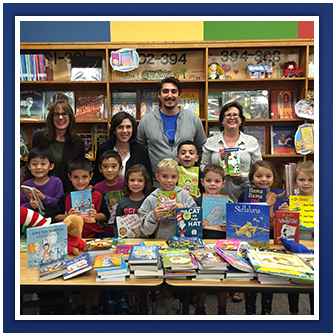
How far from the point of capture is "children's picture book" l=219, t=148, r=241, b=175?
8.45ft

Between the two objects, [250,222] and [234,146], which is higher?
[234,146]

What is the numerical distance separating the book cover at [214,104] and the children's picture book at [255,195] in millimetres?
2277

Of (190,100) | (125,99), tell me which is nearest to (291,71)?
(190,100)

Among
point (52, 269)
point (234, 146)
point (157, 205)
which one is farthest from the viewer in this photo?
point (234, 146)

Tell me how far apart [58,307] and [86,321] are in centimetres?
48

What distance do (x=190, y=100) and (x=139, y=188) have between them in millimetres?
2213

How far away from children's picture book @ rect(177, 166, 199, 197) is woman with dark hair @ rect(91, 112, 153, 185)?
1.48ft

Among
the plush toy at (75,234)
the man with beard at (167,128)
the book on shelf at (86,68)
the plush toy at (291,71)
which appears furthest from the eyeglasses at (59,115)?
the plush toy at (291,71)

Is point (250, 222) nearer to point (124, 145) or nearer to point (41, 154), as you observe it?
point (124, 145)

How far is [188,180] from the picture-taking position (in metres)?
2.38

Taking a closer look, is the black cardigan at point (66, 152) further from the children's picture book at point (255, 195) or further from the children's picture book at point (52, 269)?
the children's picture book at point (255, 195)
